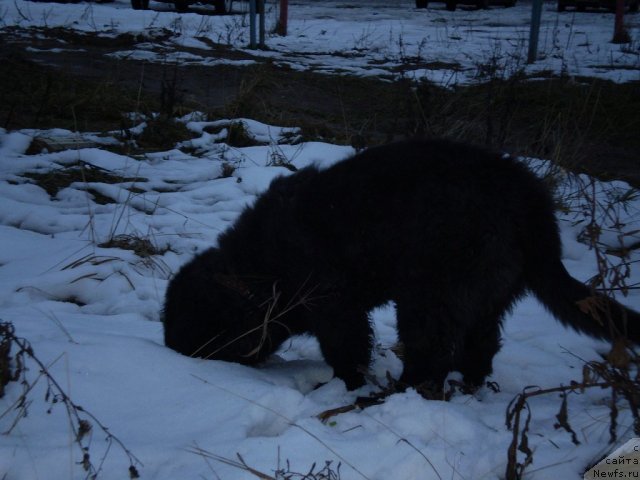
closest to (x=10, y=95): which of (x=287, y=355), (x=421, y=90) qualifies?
(x=421, y=90)

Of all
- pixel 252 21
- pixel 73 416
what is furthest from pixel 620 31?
pixel 73 416

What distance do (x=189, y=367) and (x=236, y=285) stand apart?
42 cm

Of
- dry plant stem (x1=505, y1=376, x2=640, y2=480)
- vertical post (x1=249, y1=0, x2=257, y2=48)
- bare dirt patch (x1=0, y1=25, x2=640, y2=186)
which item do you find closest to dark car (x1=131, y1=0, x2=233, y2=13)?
vertical post (x1=249, y1=0, x2=257, y2=48)

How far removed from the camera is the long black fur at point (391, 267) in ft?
8.06

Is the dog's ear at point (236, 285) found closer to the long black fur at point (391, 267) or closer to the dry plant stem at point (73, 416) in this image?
the long black fur at point (391, 267)

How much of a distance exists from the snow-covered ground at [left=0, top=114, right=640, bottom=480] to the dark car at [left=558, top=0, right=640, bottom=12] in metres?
15.1

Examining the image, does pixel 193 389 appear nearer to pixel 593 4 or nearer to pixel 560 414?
pixel 560 414

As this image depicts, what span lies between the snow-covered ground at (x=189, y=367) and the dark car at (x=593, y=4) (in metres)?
14.5

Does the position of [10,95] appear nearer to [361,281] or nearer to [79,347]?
[79,347]

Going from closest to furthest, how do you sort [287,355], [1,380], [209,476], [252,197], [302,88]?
[209,476]
[1,380]
[287,355]
[252,197]
[302,88]

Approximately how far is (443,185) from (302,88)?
257 inches

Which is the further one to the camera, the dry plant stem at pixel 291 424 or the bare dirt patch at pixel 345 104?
the bare dirt patch at pixel 345 104

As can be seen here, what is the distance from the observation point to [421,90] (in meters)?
5.54

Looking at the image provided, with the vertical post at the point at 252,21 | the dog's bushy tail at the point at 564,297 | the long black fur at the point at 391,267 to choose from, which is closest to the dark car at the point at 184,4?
the vertical post at the point at 252,21
